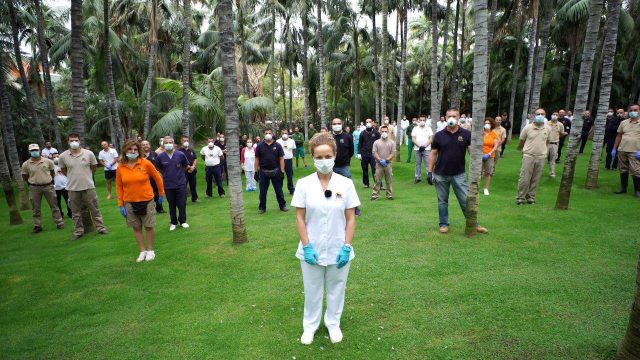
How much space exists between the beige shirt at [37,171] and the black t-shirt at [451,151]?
350 inches

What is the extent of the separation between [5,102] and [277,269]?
12.8m

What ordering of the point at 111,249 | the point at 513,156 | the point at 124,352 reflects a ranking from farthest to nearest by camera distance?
1. the point at 513,156
2. the point at 111,249
3. the point at 124,352

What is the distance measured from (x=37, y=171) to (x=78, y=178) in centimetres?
200

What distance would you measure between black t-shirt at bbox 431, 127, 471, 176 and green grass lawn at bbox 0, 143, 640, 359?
1127mm

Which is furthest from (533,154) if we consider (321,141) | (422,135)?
(321,141)

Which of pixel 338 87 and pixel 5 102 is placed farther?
pixel 338 87

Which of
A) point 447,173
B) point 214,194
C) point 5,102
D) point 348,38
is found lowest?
point 214,194

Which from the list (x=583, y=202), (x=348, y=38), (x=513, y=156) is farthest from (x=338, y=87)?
(x=583, y=202)

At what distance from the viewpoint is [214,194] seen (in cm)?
1349

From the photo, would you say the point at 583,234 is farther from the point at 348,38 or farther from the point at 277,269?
Answer: the point at 348,38

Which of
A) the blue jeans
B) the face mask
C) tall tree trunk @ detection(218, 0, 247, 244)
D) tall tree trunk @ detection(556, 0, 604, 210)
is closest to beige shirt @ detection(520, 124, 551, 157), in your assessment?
tall tree trunk @ detection(556, 0, 604, 210)

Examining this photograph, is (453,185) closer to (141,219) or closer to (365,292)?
(365,292)

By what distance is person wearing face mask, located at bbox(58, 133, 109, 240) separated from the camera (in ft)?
25.6

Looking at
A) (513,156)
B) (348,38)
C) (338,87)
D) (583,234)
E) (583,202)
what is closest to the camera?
(583,234)
